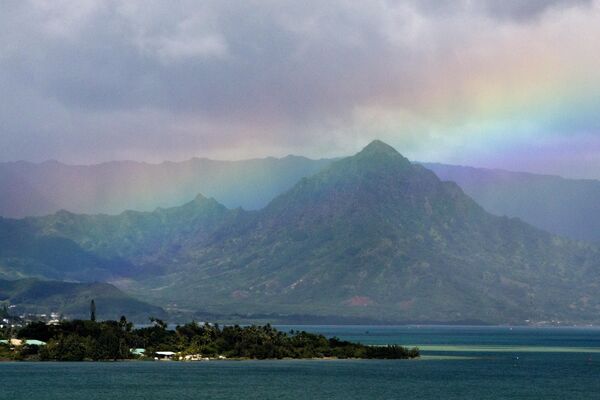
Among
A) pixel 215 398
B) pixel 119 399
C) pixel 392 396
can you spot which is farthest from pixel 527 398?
pixel 119 399

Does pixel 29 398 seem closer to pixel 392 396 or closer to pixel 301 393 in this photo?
pixel 301 393

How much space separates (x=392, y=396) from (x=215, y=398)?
1321 inches

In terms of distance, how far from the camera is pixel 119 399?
188250 millimetres

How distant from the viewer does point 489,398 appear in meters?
198

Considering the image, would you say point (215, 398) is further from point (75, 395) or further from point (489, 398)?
point (489, 398)

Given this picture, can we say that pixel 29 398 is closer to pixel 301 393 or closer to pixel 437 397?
pixel 301 393

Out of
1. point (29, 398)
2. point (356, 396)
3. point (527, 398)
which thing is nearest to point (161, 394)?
point (29, 398)

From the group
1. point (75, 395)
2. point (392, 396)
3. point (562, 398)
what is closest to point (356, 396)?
point (392, 396)

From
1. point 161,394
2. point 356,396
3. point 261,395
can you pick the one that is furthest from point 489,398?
point 161,394

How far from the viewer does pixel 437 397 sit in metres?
199

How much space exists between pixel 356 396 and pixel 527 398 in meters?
32.7

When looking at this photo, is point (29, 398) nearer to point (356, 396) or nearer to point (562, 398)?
point (356, 396)

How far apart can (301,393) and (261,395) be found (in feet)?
28.5

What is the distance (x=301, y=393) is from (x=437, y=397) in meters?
25.7
